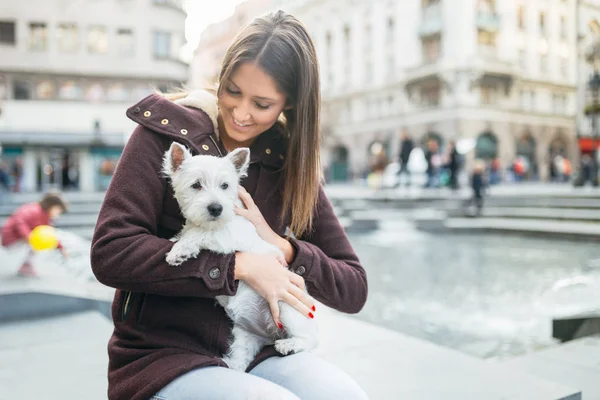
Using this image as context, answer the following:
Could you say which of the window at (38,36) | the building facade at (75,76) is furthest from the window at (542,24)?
the window at (38,36)

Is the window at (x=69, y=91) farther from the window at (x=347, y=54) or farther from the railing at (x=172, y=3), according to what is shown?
the window at (x=347, y=54)

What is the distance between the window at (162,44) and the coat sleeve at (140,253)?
3012cm

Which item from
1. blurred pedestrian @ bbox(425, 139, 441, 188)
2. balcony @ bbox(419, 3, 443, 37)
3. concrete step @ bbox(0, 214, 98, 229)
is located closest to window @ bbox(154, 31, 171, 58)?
blurred pedestrian @ bbox(425, 139, 441, 188)

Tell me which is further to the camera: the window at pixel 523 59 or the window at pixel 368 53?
the window at pixel 368 53

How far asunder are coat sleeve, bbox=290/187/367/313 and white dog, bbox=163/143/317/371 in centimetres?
15

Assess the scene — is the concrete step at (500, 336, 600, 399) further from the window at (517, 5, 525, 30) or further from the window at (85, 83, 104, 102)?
the window at (517, 5, 525, 30)

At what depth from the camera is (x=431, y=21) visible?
121 ft

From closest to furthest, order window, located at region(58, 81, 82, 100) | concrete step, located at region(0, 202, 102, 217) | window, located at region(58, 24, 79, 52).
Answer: concrete step, located at region(0, 202, 102, 217)
window, located at region(58, 24, 79, 52)
window, located at region(58, 81, 82, 100)

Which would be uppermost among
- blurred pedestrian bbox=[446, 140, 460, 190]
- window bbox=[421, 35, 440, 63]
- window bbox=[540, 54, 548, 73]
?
window bbox=[421, 35, 440, 63]

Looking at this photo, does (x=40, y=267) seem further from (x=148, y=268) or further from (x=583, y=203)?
(x=583, y=203)

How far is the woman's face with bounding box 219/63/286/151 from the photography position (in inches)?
80.2

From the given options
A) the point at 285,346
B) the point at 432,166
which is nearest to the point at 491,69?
the point at 432,166

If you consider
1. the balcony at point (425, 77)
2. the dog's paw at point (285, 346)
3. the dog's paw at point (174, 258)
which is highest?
the balcony at point (425, 77)

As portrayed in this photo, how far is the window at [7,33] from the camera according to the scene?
2750 centimetres
